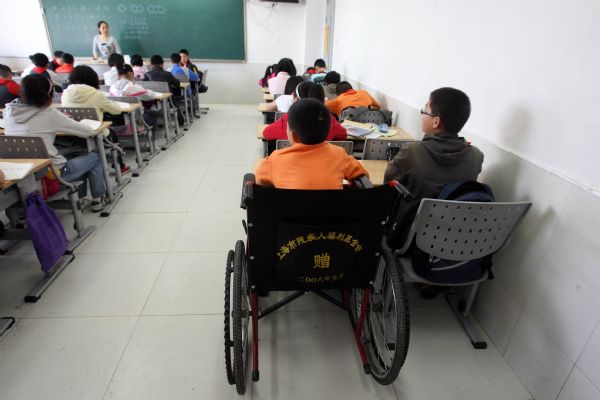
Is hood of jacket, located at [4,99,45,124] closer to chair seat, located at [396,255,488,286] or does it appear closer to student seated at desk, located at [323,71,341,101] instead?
chair seat, located at [396,255,488,286]

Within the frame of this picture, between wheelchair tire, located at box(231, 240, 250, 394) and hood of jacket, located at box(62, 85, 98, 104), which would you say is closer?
wheelchair tire, located at box(231, 240, 250, 394)

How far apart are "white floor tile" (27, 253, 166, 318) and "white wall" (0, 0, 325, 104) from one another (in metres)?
5.99

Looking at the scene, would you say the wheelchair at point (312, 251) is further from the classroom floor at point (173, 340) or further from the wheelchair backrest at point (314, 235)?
the classroom floor at point (173, 340)

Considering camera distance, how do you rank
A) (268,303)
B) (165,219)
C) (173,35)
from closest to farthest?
(268,303) → (165,219) → (173,35)

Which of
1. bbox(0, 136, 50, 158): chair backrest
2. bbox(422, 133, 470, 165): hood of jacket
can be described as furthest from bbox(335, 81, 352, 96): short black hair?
bbox(0, 136, 50, 158): chair backrest

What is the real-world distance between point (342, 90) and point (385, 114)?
792 millimetres

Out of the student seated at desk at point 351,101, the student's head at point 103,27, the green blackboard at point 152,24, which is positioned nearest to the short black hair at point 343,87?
the student seated at desk at point 351,101

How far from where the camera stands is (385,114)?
329 cm

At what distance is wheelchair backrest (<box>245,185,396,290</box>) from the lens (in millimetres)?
1146

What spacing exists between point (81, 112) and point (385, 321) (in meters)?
2.75

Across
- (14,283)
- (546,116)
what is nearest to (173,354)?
(14,283)

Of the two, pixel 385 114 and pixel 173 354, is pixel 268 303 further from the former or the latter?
pixel 385 114

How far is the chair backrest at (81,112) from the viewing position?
9.09 feet

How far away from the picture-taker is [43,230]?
196cm
